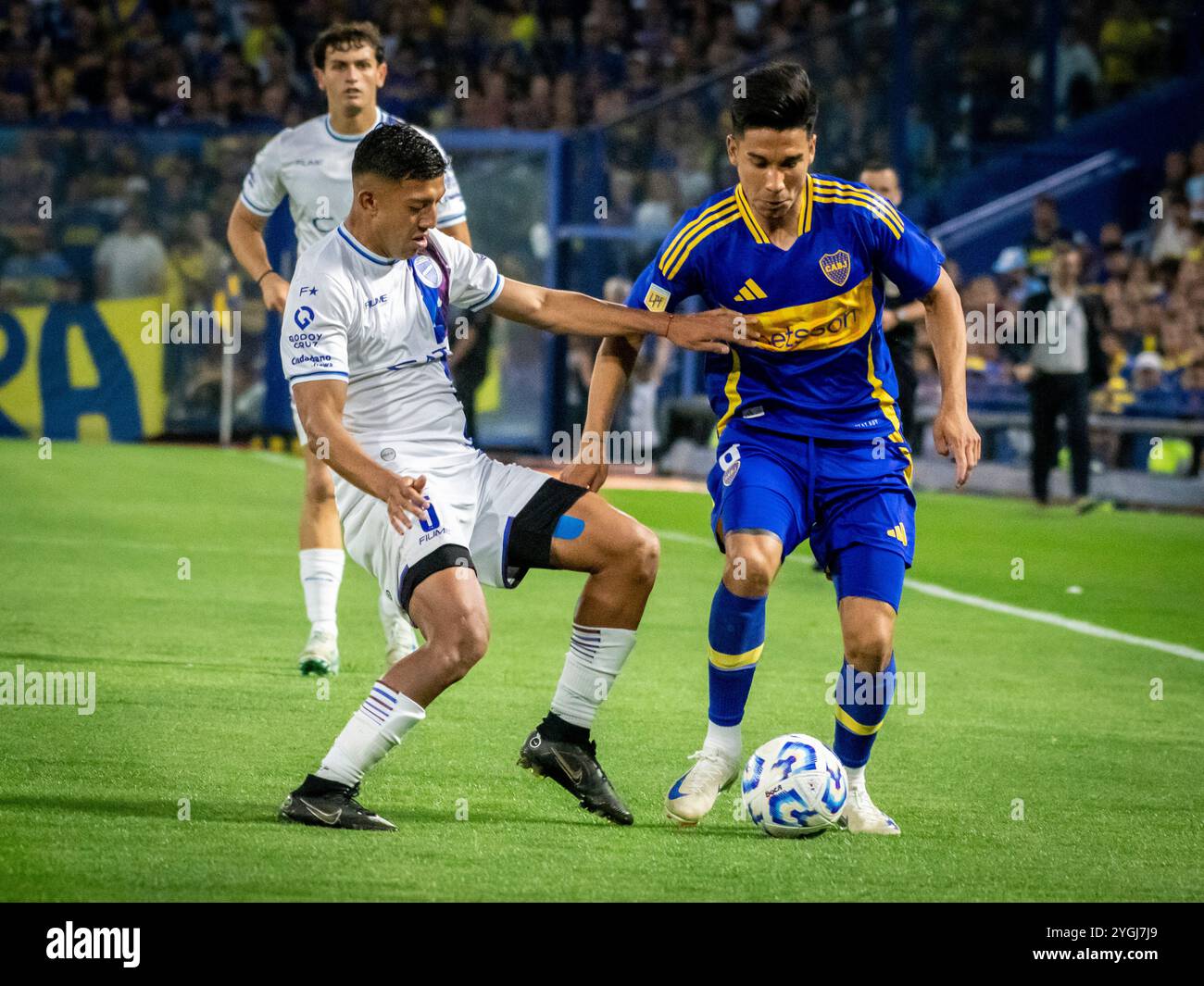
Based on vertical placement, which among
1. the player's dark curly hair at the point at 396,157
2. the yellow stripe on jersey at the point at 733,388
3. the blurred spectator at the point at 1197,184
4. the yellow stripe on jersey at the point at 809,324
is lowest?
the yellow stripe on jersey at the point at 733,388

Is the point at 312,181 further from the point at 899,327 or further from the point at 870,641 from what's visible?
the point at 870,641

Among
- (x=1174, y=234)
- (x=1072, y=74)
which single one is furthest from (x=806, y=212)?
(x=1072, y=74)

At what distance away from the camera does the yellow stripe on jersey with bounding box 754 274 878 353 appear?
5711 mm

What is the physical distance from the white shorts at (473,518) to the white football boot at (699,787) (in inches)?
28.9

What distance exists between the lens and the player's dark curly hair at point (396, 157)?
538 cm

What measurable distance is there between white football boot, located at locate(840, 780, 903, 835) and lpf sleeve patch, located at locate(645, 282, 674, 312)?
4.96 feet

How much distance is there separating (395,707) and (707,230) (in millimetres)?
1715

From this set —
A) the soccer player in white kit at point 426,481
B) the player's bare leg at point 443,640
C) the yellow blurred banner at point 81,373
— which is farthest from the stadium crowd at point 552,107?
the player's bare leg at point 443,640

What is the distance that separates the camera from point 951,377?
18.7ft

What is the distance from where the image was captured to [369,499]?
556 cm

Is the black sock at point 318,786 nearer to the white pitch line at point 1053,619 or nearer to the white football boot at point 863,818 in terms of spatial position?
the white football boot at point 863,818
